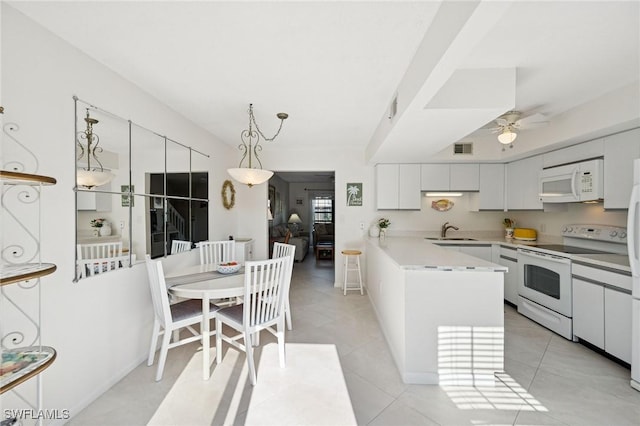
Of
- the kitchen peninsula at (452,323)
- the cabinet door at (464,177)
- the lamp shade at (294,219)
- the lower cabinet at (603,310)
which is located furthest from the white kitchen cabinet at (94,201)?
the lamp shade at (294,219)

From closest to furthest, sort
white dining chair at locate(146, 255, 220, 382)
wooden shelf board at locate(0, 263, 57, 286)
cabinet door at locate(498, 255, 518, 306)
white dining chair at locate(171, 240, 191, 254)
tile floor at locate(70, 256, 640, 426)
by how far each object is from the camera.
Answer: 1. wooden shelf board at locate(0, 263, 57, 286)
2. tile floor at locate(70, 256, 640, 426)
3. white dining chair at locate(146, 255, 220, 382)
4. white dining chair at locate(171, 240, 191, 254)
5. cabinet door at locate(498, 255, 518, 306)

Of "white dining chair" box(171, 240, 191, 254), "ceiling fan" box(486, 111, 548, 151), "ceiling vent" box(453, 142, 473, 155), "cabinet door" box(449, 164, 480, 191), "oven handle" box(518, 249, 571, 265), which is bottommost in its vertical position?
"oven handle" box(518, 249, 571, 265)

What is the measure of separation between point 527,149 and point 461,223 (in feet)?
4.96

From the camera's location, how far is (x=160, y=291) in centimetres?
207

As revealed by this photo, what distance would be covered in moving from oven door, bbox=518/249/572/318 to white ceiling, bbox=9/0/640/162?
166 centimetres

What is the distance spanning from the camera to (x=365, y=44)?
67.2 inches

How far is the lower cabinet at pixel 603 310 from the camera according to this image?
2.22m

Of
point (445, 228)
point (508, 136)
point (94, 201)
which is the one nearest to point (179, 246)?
point (94, 201)

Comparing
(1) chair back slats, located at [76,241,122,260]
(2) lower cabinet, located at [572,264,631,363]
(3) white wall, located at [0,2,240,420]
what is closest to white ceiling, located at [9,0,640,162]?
(3) white wall, located at [0,2,240,420]

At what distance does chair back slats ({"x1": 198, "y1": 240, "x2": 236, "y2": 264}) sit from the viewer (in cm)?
335

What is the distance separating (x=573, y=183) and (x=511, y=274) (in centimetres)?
135

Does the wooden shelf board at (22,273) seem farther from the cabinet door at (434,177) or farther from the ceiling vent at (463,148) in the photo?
the ceiling vent at (463,148)

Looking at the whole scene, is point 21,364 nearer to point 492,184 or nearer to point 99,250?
point 99,250

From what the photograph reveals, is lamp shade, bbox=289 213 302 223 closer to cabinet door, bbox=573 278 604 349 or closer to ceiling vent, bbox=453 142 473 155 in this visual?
ceiling vent, bbox=453 142 473 155
